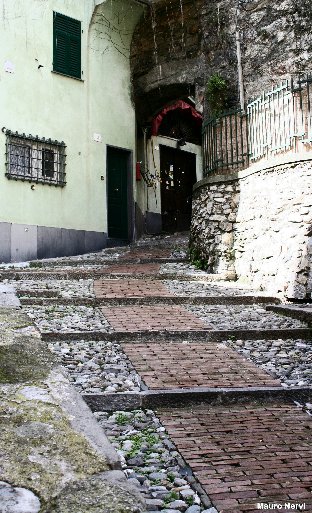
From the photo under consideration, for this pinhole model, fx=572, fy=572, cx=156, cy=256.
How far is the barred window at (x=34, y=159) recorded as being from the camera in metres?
12.1

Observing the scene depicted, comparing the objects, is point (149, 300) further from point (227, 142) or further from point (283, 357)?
point (227, 142)

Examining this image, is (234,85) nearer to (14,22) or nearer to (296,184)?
(14,22)

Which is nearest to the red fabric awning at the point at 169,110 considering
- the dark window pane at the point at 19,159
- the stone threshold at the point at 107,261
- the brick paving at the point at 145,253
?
the brick paving at the point at 145,253

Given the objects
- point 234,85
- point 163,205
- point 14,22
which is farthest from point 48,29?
point 163,205

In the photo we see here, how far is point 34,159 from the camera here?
12.5 meters

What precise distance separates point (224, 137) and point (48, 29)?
17.5ft

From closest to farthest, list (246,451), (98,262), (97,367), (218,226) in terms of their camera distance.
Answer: (246,451) < (97,367) < (218,226) < (98,262)

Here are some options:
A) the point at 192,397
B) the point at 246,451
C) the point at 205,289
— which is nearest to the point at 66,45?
the point at 205,289

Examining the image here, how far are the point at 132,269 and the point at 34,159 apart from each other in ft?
13.5

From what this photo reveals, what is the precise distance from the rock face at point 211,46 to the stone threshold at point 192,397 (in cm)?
1051

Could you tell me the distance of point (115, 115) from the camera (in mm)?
14578

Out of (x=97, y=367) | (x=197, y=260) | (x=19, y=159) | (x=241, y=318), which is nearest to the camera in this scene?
(x=97, y=367)

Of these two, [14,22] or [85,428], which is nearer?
[85,428]

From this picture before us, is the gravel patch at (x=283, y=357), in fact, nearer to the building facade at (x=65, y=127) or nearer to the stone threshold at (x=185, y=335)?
the stone threshold at (x=185, y=335)
